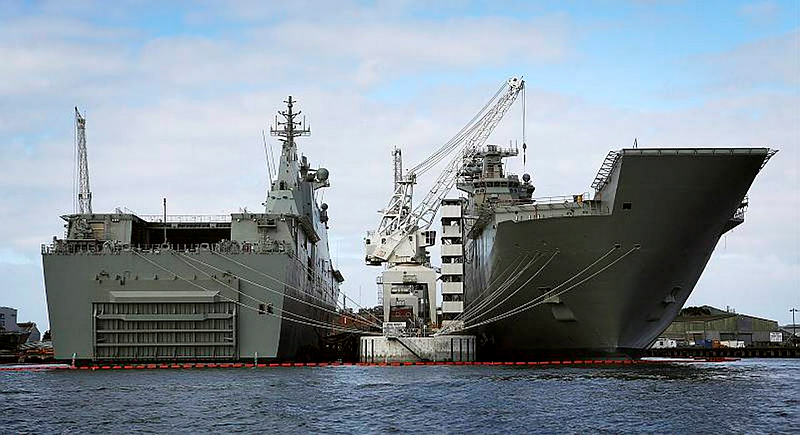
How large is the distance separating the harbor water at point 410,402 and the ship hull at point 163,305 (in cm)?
219

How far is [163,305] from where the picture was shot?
4288 cm

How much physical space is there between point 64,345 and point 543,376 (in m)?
20.7

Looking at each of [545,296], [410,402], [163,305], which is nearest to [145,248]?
[163,305]

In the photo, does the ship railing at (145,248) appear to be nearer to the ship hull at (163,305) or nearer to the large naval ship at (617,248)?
the ship hull at (163,305)

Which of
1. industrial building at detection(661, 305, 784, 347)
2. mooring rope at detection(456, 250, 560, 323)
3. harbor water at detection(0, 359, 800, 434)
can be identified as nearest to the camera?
harbor water at detection(0, 359, 800, 434)

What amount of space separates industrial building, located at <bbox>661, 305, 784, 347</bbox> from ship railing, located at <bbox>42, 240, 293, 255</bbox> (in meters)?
51.5

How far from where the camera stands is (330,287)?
73312 mm

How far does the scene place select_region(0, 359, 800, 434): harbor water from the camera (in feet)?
76.8

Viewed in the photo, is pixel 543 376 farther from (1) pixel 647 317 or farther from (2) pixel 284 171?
(2) pixel 284 171

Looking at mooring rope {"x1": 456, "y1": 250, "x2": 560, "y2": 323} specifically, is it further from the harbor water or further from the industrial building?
the industrial building

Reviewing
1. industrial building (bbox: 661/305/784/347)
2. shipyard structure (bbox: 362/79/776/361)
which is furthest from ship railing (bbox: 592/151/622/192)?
industrial building (bbox: 661/305/784/347)

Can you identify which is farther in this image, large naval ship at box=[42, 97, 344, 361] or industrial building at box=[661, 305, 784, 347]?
industrial building at box=[661, 305, 784, 347]

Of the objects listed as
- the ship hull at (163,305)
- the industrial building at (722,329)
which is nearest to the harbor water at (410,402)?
the ship hull at (163,305)

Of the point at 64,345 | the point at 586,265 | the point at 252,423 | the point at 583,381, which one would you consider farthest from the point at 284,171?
the point at 252,423
